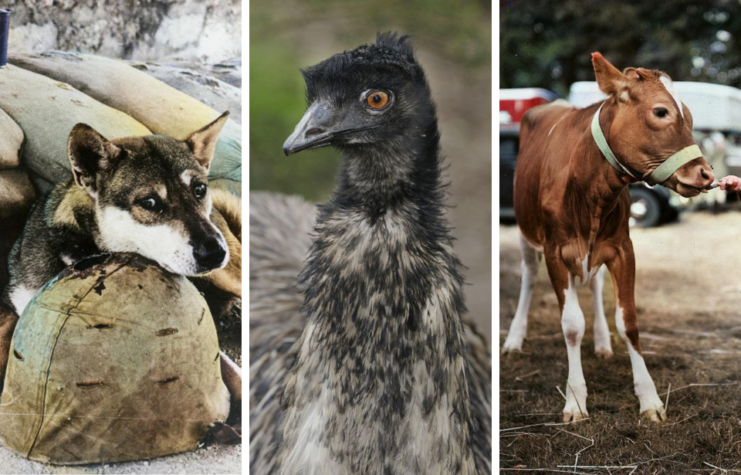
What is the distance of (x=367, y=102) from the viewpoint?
2.92m

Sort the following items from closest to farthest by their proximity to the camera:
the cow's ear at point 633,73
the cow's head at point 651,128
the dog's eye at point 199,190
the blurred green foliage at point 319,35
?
the cow's head at point 651,128, the cow's ear at point 633,73, the dog's eye at point 199,190, the blurred green foliage at point 319,35

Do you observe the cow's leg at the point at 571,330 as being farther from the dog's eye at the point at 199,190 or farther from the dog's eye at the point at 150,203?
the dog's eye at the point at 150,203

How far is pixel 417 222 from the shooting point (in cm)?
293

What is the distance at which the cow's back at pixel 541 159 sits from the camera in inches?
129

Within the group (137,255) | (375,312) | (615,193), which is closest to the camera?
(375,312)

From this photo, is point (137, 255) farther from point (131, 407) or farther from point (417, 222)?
point (417, 222)

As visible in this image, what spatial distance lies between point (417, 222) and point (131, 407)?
1605mm

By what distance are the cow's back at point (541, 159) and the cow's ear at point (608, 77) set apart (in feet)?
0.53

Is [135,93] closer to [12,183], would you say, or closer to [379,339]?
[12,183]

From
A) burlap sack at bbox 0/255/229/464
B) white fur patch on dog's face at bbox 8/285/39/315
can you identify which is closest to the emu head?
burlap sack at bbox 0/255/229/464

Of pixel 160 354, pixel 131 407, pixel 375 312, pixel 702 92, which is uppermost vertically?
pixel 702 92

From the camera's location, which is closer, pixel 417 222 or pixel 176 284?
pixel 417 222

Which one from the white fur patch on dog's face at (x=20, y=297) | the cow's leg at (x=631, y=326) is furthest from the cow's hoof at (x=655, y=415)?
the white fur patch on dog's face at (x=20, y=297)

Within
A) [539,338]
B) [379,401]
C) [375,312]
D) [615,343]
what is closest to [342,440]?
[379,401]
